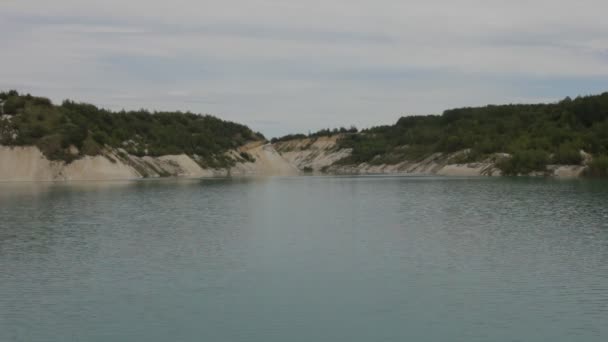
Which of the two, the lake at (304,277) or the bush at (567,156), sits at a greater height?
the bush at (567,156)

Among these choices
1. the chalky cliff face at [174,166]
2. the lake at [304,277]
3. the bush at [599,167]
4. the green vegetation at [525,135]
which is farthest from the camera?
the green vegetation at [525,135]

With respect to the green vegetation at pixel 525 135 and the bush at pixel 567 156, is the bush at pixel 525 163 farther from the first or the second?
the bush at pixel 567 156

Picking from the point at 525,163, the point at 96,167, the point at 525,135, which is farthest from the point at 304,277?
the point at 525,135

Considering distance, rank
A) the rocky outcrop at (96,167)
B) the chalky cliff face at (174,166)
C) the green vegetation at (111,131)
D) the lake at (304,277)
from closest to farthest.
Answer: the lake at (304,277)
the rocky outcrop at (96,167)
the chalky cliff face at (174,166)
the green vegetation at (111,131)

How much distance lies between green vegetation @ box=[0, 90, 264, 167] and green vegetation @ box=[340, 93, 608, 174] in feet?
145

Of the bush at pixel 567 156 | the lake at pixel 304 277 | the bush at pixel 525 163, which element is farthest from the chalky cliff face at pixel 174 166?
the lake at pixel 304 277

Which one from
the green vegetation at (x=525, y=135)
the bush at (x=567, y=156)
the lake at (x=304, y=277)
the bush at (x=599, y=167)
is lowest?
the lake at (x=304, y=277)

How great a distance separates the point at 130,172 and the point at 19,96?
19.9 m

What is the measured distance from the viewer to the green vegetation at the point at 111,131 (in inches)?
4006

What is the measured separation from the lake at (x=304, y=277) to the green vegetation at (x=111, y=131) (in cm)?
5983

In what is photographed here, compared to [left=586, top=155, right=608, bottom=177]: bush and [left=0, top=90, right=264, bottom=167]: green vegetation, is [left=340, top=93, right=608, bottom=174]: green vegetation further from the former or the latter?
[left=0, top=90, right=264, bottom=167]: green vegetation

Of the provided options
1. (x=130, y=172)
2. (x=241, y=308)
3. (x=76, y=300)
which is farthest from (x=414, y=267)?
(x=130, y=172)

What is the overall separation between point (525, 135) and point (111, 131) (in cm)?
7574

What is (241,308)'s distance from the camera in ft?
63.7
